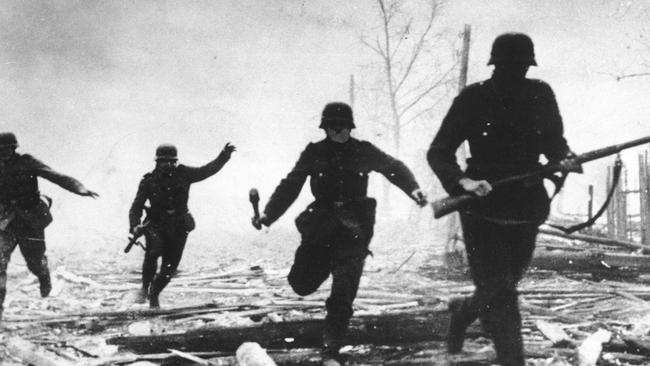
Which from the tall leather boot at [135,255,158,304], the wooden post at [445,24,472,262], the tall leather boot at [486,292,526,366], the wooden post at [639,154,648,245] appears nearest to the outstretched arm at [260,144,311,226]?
the tall leather boot at [486,292,526,366]

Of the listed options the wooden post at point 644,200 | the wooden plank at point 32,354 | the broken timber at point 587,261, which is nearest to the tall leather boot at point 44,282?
the wooden plank at point 32,354

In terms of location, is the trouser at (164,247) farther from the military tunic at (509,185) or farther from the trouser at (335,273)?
the military tunic at (509,185)

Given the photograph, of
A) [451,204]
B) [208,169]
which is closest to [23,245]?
[208,169]

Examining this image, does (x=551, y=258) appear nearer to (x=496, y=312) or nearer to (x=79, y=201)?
(x=496, y=312)

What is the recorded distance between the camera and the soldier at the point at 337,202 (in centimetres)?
472

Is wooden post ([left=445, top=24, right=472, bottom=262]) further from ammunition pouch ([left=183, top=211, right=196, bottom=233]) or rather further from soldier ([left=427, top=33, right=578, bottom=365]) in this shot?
soldier ([left=427, top=33, right=578, bottom=365])

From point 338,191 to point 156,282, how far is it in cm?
368

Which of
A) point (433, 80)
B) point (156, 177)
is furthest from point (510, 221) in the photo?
point (433, 80)

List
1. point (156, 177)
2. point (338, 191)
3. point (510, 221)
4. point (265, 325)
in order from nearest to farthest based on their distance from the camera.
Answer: point (510, 221) < point (338, 191) < point (265, 325) < point (156, 177)

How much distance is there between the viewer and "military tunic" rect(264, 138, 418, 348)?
15.5 ft

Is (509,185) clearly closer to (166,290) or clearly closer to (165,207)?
(165,207)

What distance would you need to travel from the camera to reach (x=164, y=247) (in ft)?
24.8

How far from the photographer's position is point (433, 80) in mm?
31688

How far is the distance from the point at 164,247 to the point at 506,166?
503cm
